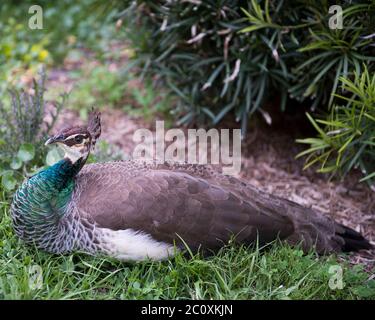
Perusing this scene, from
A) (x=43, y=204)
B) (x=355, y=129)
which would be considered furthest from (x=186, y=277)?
(x=355, y=129)

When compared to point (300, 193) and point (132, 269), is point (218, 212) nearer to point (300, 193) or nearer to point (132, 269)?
point (132, 269)

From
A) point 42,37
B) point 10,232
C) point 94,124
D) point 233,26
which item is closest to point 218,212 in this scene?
point 94,124

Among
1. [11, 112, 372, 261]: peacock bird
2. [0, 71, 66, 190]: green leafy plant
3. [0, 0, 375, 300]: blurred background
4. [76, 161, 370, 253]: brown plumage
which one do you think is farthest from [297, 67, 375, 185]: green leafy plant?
[0, 71, 66, 190]: green leafy plant

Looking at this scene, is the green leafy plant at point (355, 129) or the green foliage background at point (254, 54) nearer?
the green leafy plant at point (355, 129)

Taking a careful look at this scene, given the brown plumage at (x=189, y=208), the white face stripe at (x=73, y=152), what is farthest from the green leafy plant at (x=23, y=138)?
the white face stripe at (x=73, y=152)

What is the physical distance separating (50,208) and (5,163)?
900 millimetres

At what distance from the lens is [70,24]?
6430 millimetres

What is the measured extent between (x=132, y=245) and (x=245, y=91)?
181cm

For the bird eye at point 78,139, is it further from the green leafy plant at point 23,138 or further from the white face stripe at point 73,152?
the green leafy plant at point 23,138

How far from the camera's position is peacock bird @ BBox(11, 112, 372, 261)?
9.63 feet

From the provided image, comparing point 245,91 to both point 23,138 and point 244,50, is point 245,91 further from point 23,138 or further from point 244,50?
point 23,138

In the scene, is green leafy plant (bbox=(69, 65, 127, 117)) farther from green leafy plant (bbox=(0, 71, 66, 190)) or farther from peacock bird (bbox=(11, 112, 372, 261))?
peacock bird (bbox=(11, 112, 372, 261))

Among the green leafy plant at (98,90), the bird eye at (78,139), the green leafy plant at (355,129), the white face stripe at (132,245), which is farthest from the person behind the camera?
the green leafy plant at (98,90)

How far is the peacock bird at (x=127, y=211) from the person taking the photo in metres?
2.94
